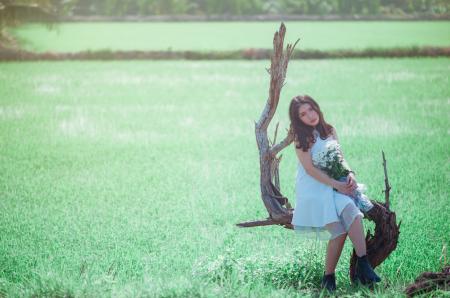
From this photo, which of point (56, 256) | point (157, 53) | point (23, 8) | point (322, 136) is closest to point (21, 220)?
point (56, 256)

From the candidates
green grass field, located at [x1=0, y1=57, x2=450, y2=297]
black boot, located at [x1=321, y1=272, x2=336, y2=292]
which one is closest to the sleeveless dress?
black boot, located at [x1=321, y1=272, x2=336, y2=292]

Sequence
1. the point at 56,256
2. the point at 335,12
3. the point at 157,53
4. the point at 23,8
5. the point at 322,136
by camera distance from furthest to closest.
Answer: the point at 335,12
the point at 157,53
the point at 23,8
the point at 56,256
the point at 322,136

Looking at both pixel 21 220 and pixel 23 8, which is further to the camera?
pixel 23 8

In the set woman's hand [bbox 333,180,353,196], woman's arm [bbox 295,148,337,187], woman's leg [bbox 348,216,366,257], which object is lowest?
woman's leg [bbox 348,216,366,257]

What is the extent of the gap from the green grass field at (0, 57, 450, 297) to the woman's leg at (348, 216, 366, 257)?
8.4 inches

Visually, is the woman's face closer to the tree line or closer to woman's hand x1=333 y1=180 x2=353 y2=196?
woman's hand x1=333 y1=180 x2=353 y2=196

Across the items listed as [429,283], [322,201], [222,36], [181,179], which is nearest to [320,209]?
[322,201]

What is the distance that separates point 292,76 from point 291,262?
11.3 metres

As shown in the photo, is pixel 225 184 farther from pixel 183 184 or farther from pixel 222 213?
pixel 222 213

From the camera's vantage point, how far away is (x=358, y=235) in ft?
10.6

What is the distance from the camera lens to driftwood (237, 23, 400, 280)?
11.0ft

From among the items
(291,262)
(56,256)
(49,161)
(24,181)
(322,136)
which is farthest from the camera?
(49,161)

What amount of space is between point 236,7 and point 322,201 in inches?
1175

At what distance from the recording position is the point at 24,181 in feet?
21.6
